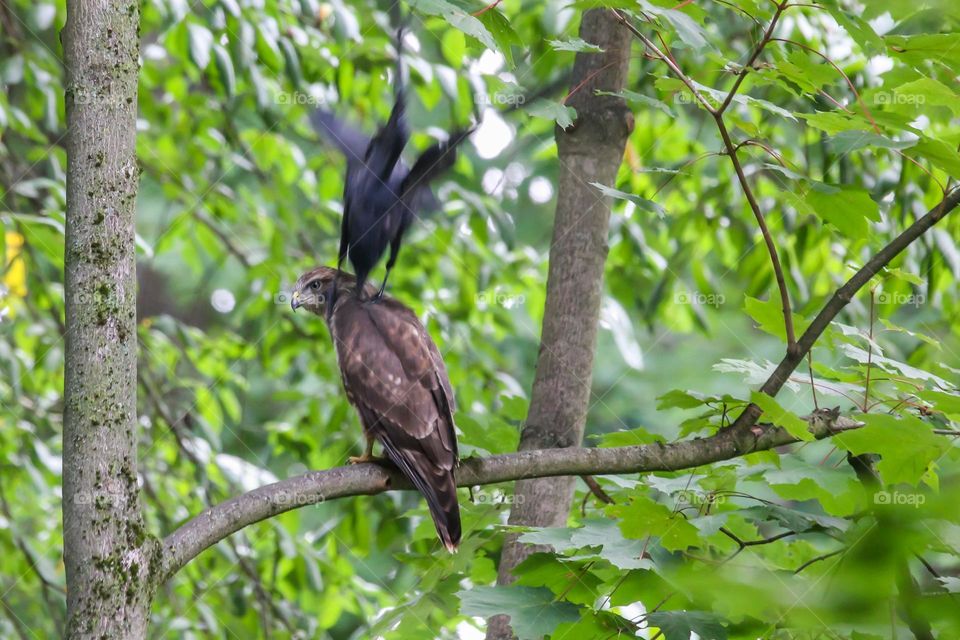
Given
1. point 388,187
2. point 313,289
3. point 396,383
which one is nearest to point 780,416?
point 388,187

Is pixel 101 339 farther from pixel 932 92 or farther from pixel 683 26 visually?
pixel 932 92

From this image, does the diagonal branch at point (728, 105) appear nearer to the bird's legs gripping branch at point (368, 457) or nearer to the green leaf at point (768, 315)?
the green leaf at point (768, 315)

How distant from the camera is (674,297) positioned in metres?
4.75

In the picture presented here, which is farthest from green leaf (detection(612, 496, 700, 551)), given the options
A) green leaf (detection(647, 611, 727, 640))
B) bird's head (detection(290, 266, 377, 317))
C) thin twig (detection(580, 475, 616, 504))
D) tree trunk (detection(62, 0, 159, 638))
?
bird's head (detection(290, 266, 377, 317))

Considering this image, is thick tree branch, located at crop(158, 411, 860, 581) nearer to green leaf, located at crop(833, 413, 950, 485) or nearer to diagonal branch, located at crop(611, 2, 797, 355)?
diagonal branch, located at crop(611, 2, 797, 355)

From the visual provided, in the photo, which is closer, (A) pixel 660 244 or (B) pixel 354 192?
(B) pixel 354 192

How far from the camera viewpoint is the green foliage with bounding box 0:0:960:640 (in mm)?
1941

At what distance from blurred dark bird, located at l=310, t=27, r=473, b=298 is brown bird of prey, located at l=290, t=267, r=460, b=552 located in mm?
606

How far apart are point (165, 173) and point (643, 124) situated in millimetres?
2198

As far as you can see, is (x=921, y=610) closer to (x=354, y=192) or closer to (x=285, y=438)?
(x=354, y=192)

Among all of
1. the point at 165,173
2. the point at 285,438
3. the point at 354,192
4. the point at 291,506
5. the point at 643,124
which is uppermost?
the point at 165,173

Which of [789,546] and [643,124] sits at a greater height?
[643,124]

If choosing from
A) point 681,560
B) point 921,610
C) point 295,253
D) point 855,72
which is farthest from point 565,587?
point 295,253

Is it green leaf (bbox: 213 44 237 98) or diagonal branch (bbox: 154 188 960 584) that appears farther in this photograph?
green leaf (bbox: 213 44 237 98)
